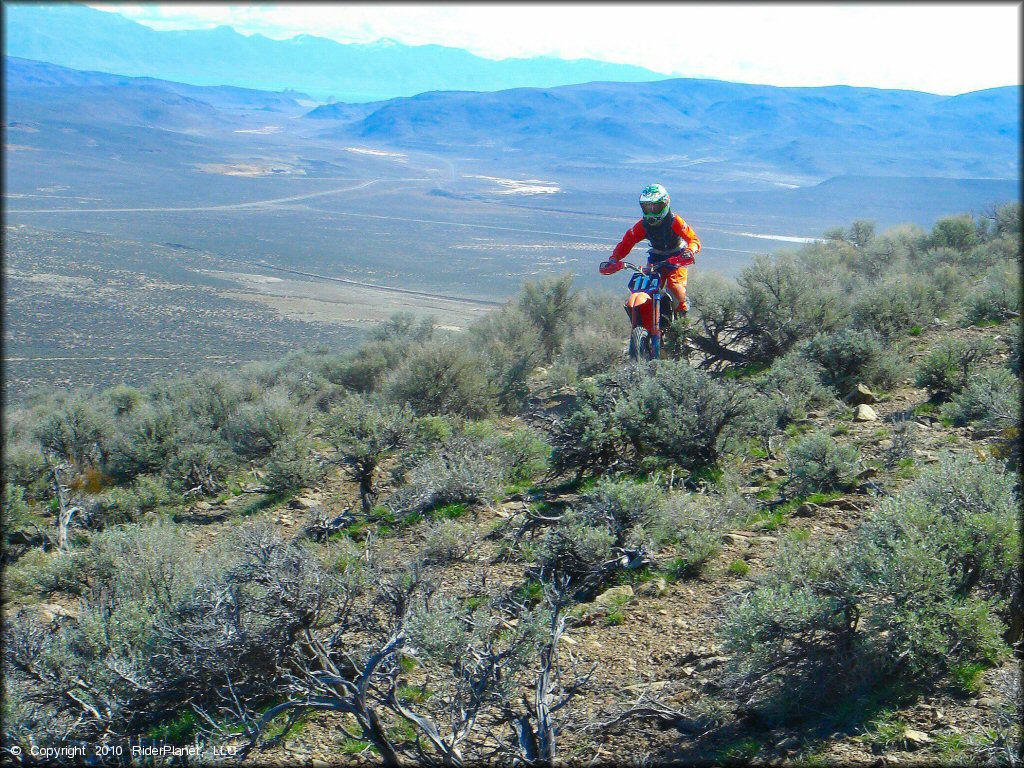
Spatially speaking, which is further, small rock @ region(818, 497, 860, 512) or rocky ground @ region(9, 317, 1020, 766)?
small rock @ region(818, 497, 860, 512)

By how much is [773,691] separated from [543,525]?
2397 mm

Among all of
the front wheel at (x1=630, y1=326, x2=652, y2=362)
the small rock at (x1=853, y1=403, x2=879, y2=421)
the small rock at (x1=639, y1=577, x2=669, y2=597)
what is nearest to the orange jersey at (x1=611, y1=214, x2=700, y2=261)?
the front wheel at (x1=630, y1=326, x2=652, y2=362)

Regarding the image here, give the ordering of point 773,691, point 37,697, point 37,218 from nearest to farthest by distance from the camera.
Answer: point 773,691, point 37,697, point 37,218

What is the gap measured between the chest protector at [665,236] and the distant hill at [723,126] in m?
72.9

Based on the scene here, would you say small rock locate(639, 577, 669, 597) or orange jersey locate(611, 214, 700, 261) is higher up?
orange jersey locate(611, 214, 700, 261)

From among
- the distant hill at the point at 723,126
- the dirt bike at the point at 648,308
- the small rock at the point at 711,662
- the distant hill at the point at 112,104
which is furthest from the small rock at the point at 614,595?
the distant hill at the point at 112,104

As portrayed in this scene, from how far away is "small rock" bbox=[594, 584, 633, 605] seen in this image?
172 inches

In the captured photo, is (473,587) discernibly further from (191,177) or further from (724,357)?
(191,177)

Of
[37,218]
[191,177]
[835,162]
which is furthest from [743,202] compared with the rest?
[191,177]

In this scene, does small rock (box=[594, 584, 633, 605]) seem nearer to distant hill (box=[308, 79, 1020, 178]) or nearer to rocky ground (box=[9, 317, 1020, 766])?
rocky ground (box=[9, 317, 1020, 766])

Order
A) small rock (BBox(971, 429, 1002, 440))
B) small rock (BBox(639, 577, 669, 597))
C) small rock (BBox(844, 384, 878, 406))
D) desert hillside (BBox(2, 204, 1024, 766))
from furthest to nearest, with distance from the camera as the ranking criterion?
small rock (BBox(844, 384, 878, 406))
small rock (BBox(971, 429, 1002, 440))
small rock (BBox(639, 577, 669, 597))
desert hillside (BBox(2, 204, 1024, 766))

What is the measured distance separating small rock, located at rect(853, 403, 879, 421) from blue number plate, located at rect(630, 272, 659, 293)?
250 centimetres

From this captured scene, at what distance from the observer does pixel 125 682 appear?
382cm

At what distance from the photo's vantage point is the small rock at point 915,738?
9.15 feet
